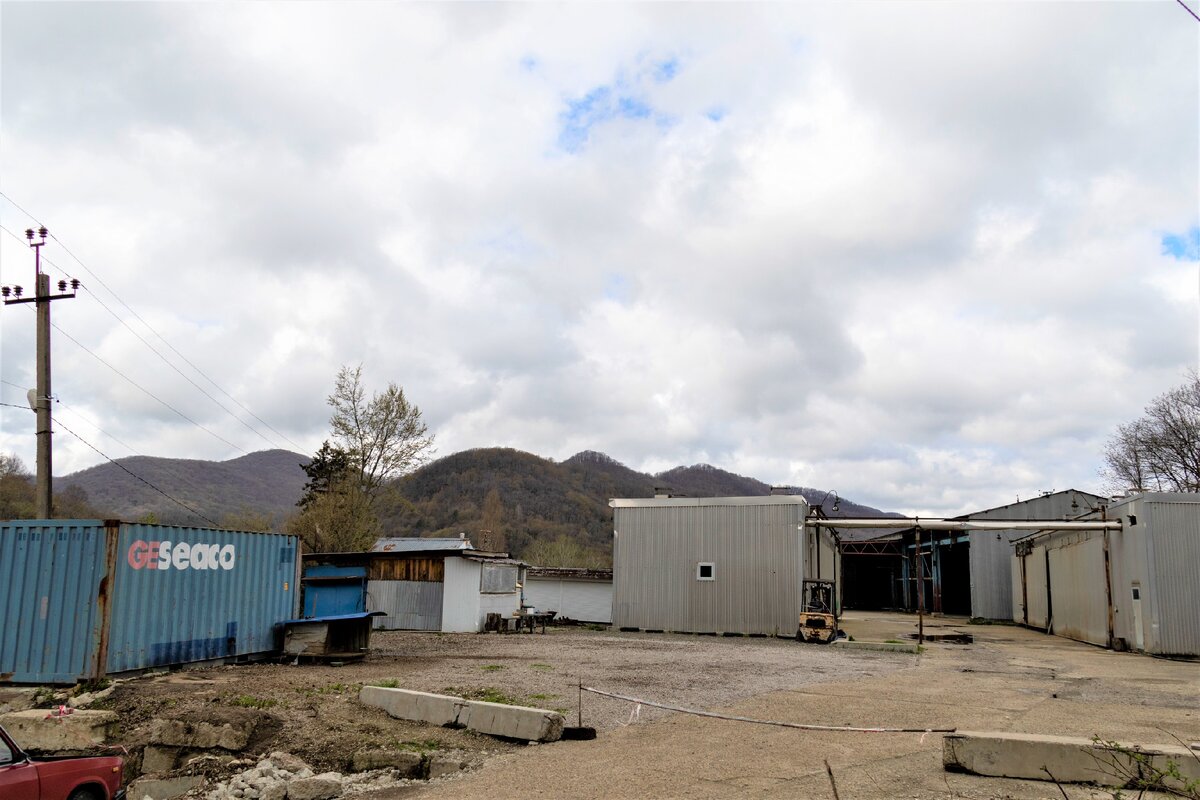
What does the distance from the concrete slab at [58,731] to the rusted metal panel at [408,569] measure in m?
20.1

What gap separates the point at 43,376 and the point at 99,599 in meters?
7.94

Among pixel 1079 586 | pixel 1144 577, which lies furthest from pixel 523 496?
pixel 1144 577

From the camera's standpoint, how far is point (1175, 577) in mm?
23250

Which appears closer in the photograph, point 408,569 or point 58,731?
point 58,731

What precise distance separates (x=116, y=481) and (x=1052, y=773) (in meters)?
176

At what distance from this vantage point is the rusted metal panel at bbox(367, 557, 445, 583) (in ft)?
102

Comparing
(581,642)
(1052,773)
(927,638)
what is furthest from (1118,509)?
(1052,773)

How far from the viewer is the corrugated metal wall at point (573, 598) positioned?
132ft

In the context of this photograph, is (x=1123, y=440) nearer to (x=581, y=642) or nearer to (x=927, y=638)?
Result: (x=927, y=638)

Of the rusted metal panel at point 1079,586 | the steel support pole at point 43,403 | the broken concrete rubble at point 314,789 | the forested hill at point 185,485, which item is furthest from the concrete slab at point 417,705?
the forested hill at point 185,485

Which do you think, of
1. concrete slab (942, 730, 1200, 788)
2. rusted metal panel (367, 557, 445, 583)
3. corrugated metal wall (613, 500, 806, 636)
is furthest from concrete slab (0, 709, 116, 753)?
corrugated metal wall (613, 500, 806, 636)

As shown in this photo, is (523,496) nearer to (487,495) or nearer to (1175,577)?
(487,495)

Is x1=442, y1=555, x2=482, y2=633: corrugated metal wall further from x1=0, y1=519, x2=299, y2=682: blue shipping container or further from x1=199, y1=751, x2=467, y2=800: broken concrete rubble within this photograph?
x1=199, y1=751, x2=467, y2=800: broken concrete rubble

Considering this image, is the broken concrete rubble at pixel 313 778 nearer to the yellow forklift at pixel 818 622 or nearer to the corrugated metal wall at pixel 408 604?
the yellow forklift at pixel 818 622
